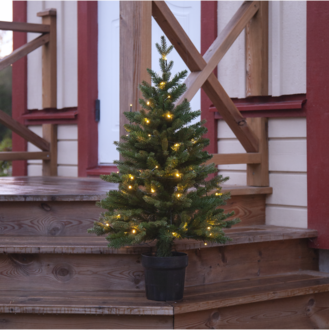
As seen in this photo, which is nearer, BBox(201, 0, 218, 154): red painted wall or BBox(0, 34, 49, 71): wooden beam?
BBox(201, 0, 218, 154): red painted wall

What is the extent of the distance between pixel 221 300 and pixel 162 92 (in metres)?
0.99

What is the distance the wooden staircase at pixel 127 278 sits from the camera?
7.50 ft

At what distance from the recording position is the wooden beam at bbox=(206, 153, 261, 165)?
315cm

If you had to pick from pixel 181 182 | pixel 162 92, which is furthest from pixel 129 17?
pixel 181 182

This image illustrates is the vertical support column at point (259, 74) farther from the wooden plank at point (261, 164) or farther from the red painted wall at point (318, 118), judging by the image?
the red painted wall at point (318, 118)

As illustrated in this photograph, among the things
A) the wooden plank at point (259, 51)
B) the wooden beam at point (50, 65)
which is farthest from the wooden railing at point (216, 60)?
the wooden beam at point (50, 65)

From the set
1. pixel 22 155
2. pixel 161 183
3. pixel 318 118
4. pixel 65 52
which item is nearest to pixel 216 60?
pixel 318 118

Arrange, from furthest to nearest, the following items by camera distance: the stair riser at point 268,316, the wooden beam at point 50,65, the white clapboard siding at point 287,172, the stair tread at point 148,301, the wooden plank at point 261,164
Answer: the wooden beam at point 50,65 < the wooden plank at point 261,164 < the white clapboard siding at point 287,172 < the stair riser at point 268,316 < the stair tread at point 148,301

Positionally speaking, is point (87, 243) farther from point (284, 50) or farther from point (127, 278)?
point (284, 50)

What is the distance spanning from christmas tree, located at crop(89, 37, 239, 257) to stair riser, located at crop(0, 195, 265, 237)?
18.3 inches

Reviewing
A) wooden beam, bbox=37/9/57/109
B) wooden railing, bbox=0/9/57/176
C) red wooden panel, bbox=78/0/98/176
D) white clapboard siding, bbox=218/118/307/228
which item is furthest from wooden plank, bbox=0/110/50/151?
white clapboard siding, bbox=218/118/307/228

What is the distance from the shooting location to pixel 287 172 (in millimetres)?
3271

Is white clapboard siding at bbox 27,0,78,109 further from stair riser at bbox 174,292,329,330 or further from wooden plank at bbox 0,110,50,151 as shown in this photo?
stair riser at bbox 174,292,329,330

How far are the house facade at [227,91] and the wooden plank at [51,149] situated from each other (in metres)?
0.05
